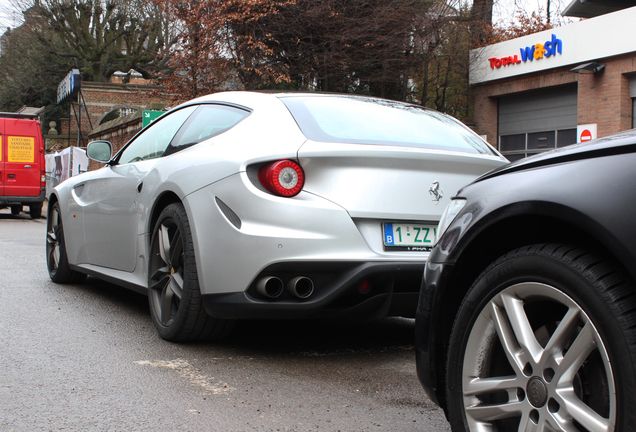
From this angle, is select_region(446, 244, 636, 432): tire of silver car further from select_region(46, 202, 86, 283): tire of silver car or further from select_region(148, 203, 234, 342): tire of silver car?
select_region(46, 202, 86, 283): tire of silver car

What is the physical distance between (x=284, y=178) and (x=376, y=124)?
2.52 ft

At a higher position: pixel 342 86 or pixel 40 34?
pixel 40 34

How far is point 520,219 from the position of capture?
1972 millimetres

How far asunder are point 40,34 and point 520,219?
39716 millimetres

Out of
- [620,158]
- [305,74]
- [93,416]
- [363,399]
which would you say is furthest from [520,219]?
[305,74]

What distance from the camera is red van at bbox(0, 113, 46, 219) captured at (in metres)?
17.8

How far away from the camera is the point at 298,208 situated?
327cm

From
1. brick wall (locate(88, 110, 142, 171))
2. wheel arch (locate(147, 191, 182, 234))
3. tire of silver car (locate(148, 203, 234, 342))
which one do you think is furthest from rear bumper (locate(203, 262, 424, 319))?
brick wall (locate(88, 110, 142, 171))

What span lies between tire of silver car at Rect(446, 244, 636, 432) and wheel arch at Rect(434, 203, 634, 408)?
7cm

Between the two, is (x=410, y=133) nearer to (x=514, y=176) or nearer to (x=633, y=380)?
(x=514, y=176)

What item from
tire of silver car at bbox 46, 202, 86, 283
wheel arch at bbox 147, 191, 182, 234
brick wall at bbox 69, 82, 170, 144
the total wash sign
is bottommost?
tire of silver car at bbox 46, 202, 86, 283

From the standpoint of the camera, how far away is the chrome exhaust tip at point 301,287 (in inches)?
129

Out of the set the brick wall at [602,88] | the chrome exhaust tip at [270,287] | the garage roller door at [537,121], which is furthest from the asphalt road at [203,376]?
the garage roller door at [537,121]

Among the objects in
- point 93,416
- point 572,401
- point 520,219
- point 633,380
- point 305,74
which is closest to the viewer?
point 633,380
